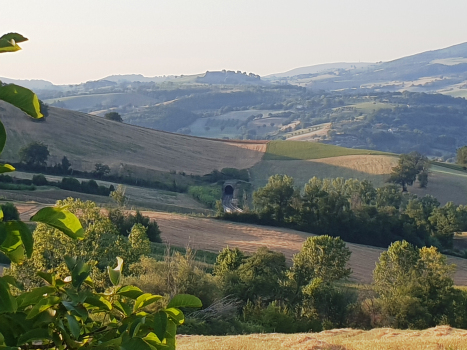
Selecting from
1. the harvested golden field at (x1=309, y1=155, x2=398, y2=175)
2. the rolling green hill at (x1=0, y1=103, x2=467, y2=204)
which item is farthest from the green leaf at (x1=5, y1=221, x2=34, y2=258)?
the harvested golden field at (x1=309, y1=155, x2=398, y2=175)

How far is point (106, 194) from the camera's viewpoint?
72.2 meters

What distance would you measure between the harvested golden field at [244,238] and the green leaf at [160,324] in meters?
43.2

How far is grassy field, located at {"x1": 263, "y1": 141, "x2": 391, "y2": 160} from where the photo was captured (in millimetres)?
115062

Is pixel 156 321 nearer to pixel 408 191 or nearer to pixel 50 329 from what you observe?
pixel 50 329

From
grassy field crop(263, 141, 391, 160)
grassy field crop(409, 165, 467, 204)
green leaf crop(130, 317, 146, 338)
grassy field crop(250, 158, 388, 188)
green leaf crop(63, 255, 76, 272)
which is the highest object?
green leaf crop(63, 255, 76, 272)

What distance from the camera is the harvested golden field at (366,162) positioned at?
342 feet

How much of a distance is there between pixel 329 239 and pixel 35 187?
3882cm

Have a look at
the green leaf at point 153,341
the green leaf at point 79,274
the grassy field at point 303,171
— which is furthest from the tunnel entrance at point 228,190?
the green leaf at point 153,341

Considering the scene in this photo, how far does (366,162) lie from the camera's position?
10838cm

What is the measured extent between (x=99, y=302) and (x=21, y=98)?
1.37 m

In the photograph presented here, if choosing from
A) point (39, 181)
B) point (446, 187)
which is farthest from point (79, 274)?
point (446, 187)

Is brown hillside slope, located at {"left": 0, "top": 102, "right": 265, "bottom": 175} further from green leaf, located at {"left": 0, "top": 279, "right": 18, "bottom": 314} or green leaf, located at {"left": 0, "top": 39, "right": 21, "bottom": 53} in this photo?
green leaf, located at {"left": 0, "top": 39, "right": 21, "bottom": 53}

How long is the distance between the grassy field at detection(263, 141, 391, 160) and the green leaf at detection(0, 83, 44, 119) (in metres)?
110

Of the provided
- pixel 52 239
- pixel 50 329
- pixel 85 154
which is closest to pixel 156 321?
pixel 50 329
